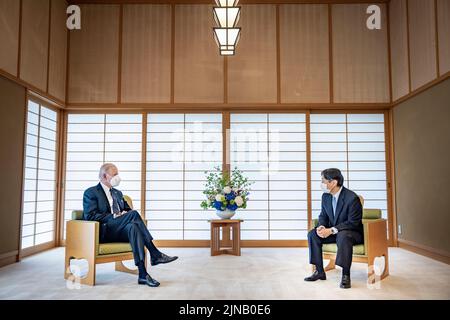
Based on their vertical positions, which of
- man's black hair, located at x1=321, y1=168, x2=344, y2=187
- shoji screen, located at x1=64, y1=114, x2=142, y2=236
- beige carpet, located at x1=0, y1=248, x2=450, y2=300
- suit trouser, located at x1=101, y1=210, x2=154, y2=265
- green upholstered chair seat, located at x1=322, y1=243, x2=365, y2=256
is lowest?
beige carpet, located at x1=0, y1=248, x2=450, y2=300

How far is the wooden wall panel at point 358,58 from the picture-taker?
5492mm

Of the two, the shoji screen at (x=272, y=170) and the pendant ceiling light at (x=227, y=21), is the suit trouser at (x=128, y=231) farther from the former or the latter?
the shoji screen at (x=272, y=170)

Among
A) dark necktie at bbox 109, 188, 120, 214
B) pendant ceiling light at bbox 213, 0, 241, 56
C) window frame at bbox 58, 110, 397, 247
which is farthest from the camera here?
window frame at bbox 58, 110, 397, 247

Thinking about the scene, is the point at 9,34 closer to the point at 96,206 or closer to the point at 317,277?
the point at 96,206

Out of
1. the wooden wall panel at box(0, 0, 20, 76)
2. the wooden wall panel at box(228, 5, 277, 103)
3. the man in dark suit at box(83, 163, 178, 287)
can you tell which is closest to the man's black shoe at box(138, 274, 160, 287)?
the man in dark suit at box(83, 163, 178, 287)

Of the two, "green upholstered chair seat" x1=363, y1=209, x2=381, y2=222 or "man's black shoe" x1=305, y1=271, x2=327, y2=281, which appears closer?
"man's black shoe" x1=305, y1=271, x2=327, y2=281

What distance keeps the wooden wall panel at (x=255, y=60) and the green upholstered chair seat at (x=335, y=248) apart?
266cm

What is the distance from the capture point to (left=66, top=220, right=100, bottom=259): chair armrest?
3.18 metres

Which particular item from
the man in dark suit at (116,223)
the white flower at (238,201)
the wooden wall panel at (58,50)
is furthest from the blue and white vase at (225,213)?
the wooden wall panel at (58,50)

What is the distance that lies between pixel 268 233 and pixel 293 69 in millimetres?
2481

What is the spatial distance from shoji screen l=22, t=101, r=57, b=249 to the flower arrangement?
7.23 feet

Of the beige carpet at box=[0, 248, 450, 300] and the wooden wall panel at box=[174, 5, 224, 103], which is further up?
the wooden wall panel at box=[174, 5, 224, 103]

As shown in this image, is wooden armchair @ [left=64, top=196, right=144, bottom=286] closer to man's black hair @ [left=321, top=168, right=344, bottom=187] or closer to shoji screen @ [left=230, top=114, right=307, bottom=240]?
man's black hair @ [left=321, top=168, right=344, bottom=187]

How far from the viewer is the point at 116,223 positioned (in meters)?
3.36
